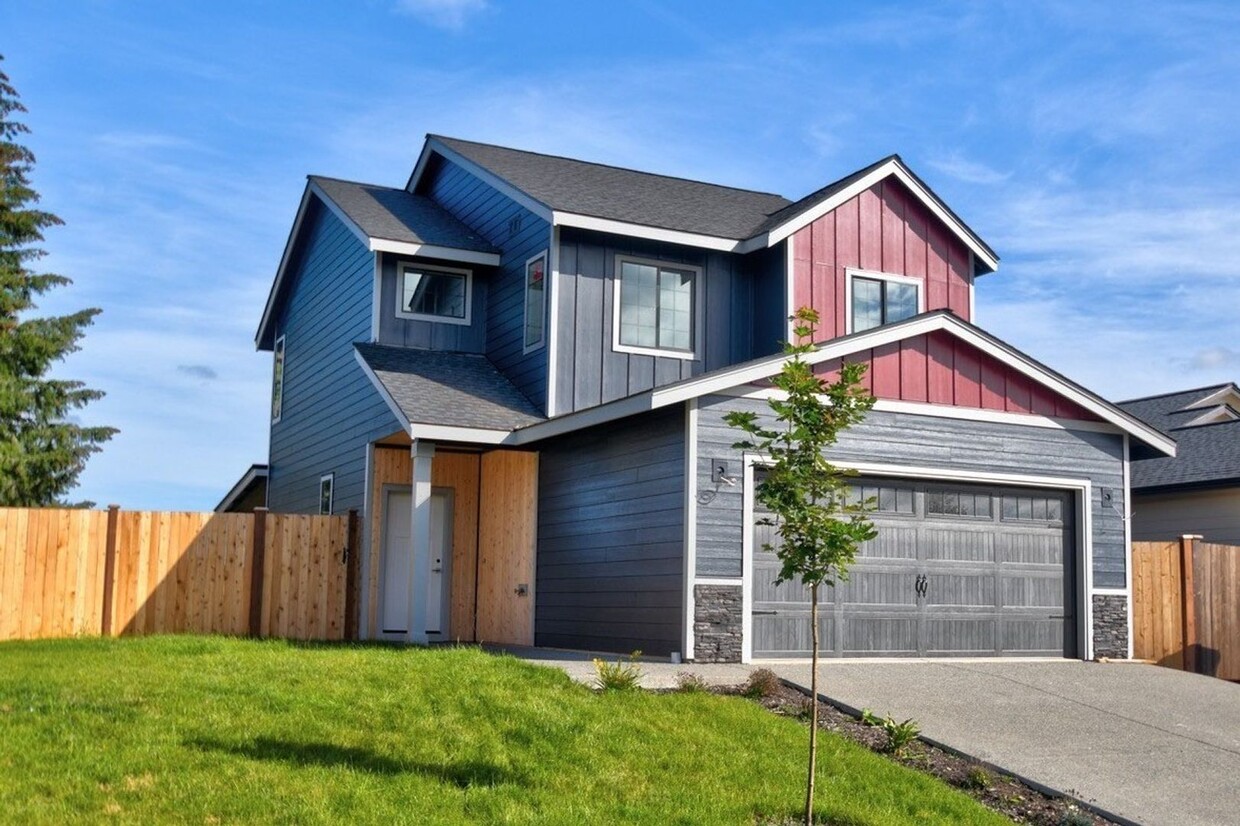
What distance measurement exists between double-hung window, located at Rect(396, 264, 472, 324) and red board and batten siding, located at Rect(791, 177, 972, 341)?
16.7 feet

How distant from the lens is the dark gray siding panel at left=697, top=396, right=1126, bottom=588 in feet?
49.0

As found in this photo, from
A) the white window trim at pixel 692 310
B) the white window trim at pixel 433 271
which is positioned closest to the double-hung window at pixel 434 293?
the white window trim at pixel 433 271

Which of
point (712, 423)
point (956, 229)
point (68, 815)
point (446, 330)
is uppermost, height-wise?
point (956, 229)

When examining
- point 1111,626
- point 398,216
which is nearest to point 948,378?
point 1111,626

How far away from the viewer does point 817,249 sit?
1975 cm

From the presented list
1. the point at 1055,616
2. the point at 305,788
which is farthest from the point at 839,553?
the point at 1055,616

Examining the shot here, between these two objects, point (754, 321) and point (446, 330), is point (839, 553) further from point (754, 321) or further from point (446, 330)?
point (446, 330)

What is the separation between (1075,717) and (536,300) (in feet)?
30.4

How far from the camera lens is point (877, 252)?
20344 millimetres

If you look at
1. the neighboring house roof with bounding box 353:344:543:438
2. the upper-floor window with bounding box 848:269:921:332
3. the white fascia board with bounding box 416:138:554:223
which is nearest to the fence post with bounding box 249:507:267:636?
the neighboring house roof with bounding box 353:344:543:438

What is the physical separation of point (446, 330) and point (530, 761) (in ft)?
38.6

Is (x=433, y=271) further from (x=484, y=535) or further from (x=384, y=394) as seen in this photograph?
(x=484, y=535)

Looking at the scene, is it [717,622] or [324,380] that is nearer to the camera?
[717,622]

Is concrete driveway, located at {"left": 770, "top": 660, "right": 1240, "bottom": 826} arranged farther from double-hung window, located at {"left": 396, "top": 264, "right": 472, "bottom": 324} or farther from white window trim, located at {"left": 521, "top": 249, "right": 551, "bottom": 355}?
double-hung window, located at {"left": 396, "top": 264, "right": 472, "bottom": 324}
